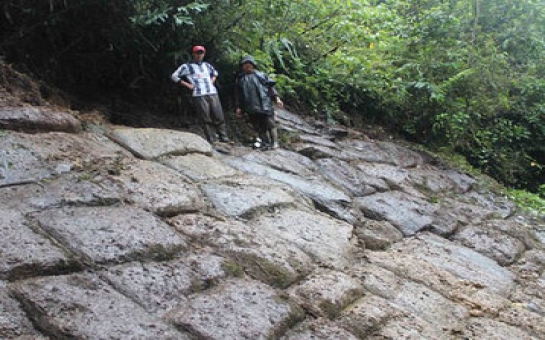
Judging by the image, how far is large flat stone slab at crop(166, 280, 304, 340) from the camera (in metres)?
2.68

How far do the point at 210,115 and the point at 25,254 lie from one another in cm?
412

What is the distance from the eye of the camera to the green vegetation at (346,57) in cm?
610

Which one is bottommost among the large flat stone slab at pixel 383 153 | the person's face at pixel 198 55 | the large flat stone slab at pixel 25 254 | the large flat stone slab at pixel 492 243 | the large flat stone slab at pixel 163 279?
the large flat stone slab at pixel 492 243

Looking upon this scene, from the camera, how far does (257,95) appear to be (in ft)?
22.7

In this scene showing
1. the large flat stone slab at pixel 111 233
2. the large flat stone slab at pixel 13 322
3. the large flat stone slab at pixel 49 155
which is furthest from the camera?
the large flat stone slab at pixel 49 155

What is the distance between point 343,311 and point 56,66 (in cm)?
481

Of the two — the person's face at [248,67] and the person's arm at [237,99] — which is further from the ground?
the person's face at [248,67]

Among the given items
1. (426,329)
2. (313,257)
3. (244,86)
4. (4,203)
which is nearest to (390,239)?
(313,257)

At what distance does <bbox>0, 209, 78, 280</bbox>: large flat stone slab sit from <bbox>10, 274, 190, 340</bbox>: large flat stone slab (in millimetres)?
78

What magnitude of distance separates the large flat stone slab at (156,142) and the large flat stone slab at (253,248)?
1350 mm

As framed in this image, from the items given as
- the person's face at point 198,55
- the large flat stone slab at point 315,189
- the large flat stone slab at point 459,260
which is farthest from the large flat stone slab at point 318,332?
the person's face at point 198,55

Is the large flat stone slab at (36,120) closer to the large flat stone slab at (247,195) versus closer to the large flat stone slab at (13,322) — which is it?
the large flat stone slab at (247,195)

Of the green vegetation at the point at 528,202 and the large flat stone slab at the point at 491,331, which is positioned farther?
the green vegetation at the point at 528,202

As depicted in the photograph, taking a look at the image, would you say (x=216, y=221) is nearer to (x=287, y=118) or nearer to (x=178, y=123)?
(x=178, y=123)
